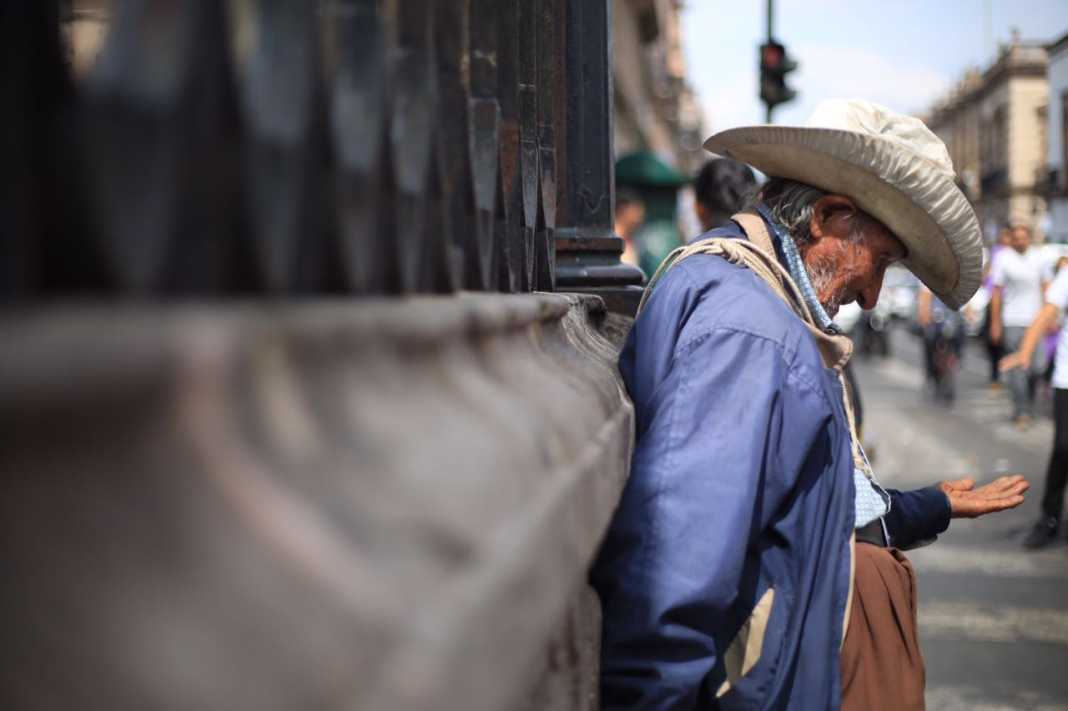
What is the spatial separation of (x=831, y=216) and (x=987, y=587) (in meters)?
4.59

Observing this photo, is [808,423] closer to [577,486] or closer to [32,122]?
[577,486]

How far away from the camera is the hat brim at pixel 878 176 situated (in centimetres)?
287

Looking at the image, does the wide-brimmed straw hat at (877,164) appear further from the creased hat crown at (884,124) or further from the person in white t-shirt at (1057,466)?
the person in white t-shirt at (1057,466)

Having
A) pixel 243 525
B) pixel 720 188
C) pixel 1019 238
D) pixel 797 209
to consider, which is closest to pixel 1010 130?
pixel 1019 238

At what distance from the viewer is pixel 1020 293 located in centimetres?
1272

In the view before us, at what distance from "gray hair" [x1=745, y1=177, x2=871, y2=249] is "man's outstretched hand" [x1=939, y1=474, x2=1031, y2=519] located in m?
0.75

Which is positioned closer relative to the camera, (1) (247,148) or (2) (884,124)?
(1) (247,148)

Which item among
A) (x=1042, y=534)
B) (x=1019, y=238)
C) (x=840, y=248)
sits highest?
(x=840, y=248)

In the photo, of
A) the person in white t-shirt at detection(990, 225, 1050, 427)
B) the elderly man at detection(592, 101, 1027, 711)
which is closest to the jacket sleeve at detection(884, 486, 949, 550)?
the elderly man at detection(592, 101, 1027, 711)

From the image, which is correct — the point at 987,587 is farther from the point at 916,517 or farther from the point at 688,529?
the point at 688,529

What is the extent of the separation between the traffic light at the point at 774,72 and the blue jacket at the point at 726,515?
43.9 ft

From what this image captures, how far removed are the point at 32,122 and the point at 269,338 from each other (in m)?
0.17

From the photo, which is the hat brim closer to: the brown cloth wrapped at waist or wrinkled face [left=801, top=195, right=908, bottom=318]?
wrinkled face [left=801, top=195, right=908, bottom=318]

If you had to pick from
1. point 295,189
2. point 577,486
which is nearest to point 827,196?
point 577,486
